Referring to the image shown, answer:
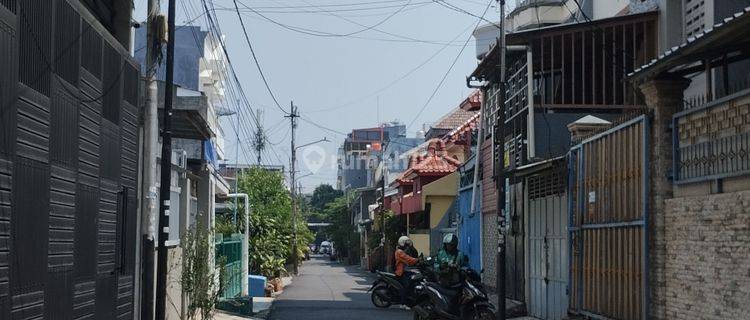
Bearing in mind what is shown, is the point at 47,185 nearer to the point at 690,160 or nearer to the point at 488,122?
the point at 690,160

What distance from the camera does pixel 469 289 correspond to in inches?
599

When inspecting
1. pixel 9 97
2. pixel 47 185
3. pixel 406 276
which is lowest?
pixel 406 276

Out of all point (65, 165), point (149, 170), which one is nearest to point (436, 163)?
point (149, 170)

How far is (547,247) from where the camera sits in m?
17.7

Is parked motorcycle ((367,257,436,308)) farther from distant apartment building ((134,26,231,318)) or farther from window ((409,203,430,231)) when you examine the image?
window ((409,203,430,231))

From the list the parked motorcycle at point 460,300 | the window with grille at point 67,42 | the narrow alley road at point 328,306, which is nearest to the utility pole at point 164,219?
the window with grille at point 67,42

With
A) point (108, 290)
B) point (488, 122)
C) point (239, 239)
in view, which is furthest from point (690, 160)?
point (239, 239)

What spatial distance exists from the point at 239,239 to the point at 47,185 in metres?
18.7

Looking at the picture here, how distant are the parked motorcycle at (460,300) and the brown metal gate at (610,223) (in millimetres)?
1469

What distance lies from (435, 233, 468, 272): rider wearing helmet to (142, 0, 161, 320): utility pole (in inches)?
214

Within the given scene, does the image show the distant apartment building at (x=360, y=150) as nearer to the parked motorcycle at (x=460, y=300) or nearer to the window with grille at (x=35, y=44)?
the parked motorcycle at (x=460, y=300)

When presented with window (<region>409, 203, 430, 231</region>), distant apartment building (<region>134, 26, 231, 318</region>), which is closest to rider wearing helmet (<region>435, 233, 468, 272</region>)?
distant apartment building (<region>134, 26, 231, 318</region>)

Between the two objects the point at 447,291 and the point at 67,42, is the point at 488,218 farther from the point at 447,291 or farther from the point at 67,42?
the point at 67,42

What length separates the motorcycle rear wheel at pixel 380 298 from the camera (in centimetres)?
2234
